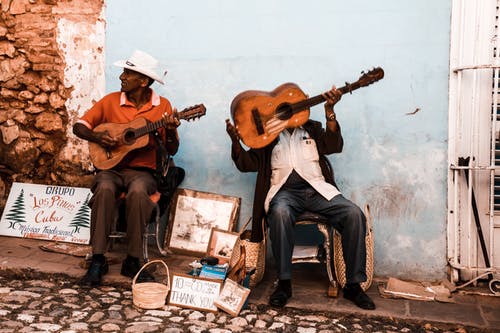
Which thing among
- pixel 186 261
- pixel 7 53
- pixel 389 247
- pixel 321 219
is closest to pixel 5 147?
pixel 7 53

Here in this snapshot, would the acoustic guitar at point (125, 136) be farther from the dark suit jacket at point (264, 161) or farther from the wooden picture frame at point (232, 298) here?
the wooden picture frame at point (232, 298)

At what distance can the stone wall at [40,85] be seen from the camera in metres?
6.09

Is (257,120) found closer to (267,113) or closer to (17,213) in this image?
(267,113)

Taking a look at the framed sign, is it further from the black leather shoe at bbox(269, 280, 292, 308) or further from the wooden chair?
the black leather shoe at bbox(269, 280, 292, 308)

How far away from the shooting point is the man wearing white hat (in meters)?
4.98

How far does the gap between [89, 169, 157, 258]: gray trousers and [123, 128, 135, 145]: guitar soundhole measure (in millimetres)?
295

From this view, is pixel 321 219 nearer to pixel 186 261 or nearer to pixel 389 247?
pixel 389 247

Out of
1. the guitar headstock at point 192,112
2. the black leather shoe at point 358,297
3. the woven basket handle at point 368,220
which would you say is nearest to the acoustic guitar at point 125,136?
the guitar headstock at point 192,112

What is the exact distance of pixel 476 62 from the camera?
514 cm

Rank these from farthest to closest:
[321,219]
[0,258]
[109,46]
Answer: [109,46] < [0,258] < [321,219]

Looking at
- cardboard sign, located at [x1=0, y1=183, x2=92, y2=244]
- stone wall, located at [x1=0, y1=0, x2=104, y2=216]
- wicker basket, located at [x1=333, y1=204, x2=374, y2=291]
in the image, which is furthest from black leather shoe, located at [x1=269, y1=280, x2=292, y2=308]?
stone wall, located at [x1=0, y1=0, x2=104, y2=216]

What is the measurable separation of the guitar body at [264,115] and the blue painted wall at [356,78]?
65 cm

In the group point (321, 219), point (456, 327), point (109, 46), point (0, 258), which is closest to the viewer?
point (456, 327)

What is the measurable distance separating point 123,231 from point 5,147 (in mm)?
1505
